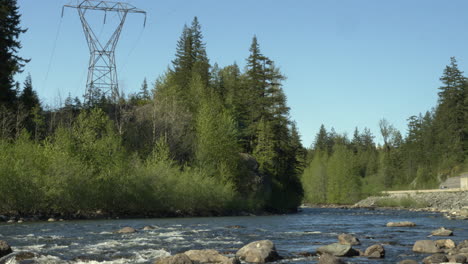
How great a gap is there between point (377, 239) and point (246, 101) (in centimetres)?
5303

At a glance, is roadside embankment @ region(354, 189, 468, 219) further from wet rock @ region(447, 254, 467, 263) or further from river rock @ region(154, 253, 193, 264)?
river rock @ region(154, 253, 193, 264)

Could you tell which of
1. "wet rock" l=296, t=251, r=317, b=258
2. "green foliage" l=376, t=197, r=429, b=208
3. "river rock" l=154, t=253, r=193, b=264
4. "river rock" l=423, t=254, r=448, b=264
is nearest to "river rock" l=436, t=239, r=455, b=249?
"river rock" l=423, t=254, r=448, b=264

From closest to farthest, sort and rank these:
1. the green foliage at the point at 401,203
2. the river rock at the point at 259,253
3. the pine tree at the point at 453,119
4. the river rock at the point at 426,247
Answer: the river rock at the point at 259,253 → the river rock at the point at 426,247 → the green foliage at the point at 401,203 → the pine tree at the point at 453,119

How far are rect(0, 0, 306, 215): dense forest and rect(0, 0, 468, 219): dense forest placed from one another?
0.13m

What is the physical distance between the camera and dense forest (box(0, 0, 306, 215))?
3766cm

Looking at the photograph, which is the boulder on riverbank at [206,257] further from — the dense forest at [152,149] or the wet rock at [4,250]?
the dense forest at [152,149]

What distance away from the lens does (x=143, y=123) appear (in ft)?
214

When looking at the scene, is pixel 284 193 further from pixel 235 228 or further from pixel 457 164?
pixel 457 164

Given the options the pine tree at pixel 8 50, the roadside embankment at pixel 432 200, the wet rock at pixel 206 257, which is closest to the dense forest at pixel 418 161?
the roadside embankment at pixel 432 200

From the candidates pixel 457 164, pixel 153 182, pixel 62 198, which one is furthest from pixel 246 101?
pixel 457 164

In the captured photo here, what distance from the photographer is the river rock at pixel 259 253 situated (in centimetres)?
1662

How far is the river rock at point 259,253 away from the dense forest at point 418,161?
300 feet

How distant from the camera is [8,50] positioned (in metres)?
55.5

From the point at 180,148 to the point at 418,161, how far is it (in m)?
75.0
